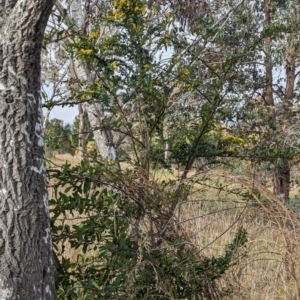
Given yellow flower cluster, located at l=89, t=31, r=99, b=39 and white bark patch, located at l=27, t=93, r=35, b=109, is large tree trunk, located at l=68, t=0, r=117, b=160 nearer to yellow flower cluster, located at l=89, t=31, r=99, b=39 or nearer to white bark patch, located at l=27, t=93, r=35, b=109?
yellow flower cluster, located at l=89, t=31, r=99, b=39

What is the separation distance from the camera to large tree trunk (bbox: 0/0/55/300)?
1.50 metres

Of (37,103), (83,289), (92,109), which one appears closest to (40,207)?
(37,103)

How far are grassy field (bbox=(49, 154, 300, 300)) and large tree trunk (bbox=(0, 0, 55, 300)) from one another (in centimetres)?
68

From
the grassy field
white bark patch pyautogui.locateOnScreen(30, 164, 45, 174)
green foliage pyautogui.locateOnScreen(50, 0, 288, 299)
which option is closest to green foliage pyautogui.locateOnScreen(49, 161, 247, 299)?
green foliage pyautogui.locateOnScreen(50, 0, 288, 299)

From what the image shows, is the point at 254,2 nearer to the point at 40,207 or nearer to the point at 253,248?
the point at 253,248

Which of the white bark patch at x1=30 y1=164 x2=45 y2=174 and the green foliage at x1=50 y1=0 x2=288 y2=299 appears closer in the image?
the white bark patch at x1=30 y1=164 x2=45 y2=174

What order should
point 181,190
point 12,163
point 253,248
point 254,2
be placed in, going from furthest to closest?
point 254,2 → point 253,248 → point 181,190 → point 12,163

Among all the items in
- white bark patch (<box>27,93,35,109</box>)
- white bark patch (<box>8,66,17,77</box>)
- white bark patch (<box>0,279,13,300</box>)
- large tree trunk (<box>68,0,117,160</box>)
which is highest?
large tree trunk (<box>68,0,117,160</box>)

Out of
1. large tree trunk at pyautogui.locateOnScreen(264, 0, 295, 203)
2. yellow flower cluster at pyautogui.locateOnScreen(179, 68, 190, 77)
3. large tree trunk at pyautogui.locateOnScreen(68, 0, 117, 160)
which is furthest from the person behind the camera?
large tree trunk at pyautogui.locateOnScreen(264, 0, 295, 203)

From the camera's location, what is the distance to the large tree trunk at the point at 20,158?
1.50m

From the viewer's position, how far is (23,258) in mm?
1548

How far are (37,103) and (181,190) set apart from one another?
43.2 inches

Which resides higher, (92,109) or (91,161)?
(92,109)

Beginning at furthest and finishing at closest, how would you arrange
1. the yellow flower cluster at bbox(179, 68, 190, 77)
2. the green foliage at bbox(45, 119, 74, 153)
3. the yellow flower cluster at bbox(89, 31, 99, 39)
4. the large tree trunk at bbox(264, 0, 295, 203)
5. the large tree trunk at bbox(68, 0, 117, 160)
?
the large tree trunk at bbox(264, 0, 295, 203)
the large tree trunk at bbox(68, 0, 117, 160)
the yellow flower cluster at bbox(89, 31, 99, 39)
the yellow flower cluster at bbox(179, 68, 190, 77)
the green foliage at bbox(45, 119, 74, 153)
